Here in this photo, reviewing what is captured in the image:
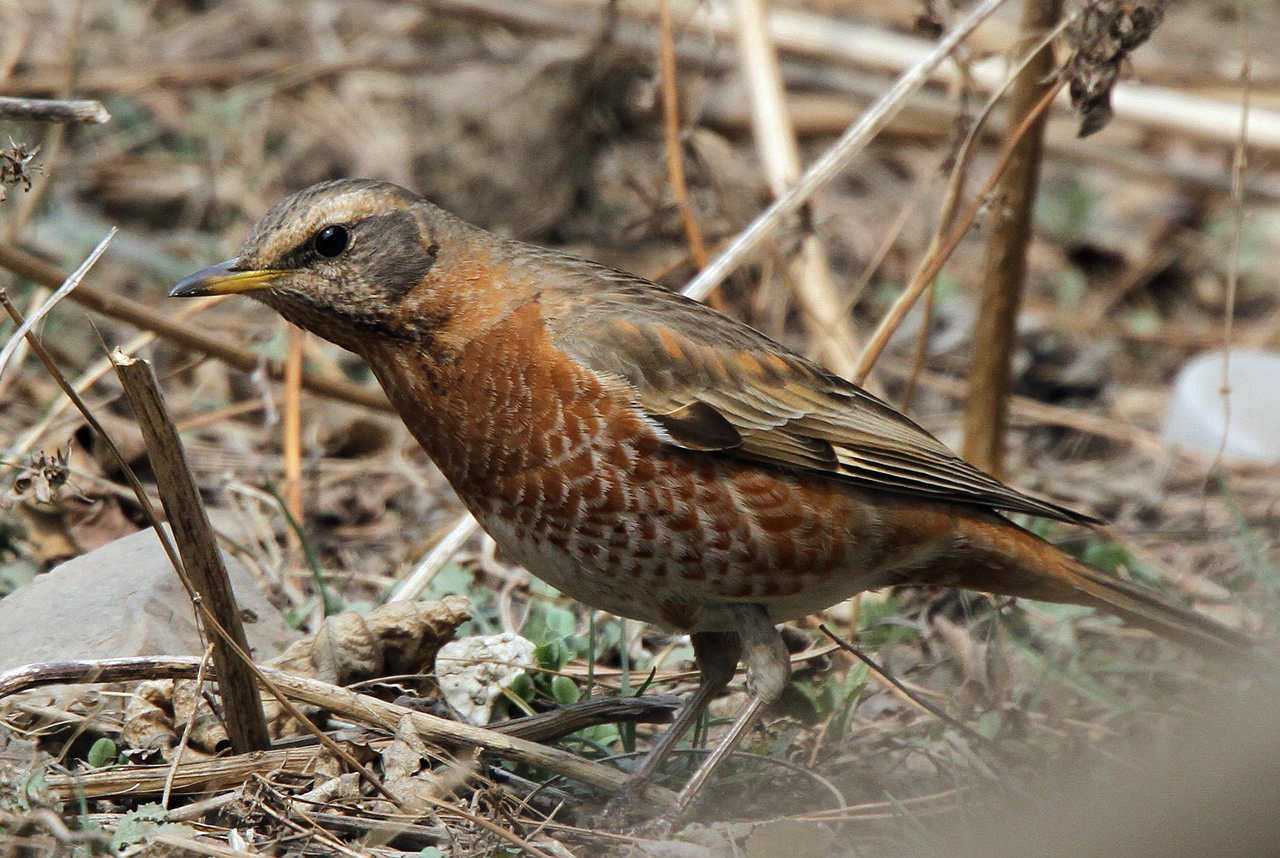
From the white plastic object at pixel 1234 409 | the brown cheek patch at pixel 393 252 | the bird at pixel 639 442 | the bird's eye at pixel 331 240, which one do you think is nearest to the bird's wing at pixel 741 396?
the bird at pixel 639 442

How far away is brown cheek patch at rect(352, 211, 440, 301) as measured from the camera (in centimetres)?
460

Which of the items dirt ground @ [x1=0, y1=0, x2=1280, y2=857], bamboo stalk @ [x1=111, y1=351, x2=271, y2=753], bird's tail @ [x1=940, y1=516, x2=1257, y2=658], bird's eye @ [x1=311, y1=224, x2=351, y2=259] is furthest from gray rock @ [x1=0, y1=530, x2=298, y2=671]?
bird's tail @ [x1=940, y1=516, x2=1257, y2=658]

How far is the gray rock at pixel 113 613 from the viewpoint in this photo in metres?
4.52

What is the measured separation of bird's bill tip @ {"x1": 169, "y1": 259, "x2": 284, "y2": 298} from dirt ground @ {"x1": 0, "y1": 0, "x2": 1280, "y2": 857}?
560mm

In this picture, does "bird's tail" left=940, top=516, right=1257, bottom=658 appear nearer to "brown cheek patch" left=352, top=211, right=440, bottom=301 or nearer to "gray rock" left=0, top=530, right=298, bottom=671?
"brown cheek patch" left=352, top=211, right=440, bottom=301

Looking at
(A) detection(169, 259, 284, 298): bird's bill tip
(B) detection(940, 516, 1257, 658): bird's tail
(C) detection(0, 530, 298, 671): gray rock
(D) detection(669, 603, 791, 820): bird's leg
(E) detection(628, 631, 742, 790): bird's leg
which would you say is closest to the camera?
(A) detection(169, 259, 284, 298): bird's bill tip

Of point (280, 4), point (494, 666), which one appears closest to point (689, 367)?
point (494, 666)

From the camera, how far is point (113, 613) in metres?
4.63

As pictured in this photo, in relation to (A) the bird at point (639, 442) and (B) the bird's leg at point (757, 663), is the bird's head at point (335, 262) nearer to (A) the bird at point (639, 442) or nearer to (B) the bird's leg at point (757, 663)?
(A) the bird at point (639, 442)

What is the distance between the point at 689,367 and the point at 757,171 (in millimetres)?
4787

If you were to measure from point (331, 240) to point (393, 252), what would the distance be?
0.20 metres

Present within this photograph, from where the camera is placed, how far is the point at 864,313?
8.98 metres

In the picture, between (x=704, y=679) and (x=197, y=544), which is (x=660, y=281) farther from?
(x=197, y=544)

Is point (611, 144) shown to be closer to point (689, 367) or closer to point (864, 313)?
point (864, 313)
